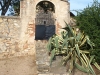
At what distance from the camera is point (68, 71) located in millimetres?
11812

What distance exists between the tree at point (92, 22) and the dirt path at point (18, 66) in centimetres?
323

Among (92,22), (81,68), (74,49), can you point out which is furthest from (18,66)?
(92,22)

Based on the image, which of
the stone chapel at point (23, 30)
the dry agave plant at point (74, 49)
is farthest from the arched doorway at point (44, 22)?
the dry agave plant at point (74, 49)

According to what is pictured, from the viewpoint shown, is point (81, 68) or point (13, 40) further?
point (13, 40)

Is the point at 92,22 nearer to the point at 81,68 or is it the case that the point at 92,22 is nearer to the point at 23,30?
the point at 81,68

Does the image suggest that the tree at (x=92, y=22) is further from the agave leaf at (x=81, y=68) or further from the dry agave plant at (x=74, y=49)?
the agave leaf at (x=81, y=68)

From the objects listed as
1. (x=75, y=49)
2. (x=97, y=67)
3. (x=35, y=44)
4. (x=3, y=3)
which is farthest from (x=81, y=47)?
(x=3, y=3)

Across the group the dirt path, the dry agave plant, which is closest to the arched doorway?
the dirt path

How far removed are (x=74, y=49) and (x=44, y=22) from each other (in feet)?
30.0

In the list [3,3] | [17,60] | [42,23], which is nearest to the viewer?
[17,60]

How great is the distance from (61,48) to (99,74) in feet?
7.18

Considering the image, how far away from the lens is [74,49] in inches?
496

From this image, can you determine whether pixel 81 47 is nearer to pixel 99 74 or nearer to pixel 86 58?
pixel 86 58

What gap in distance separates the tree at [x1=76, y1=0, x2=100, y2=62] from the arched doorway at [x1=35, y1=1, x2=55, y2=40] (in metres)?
5.02
